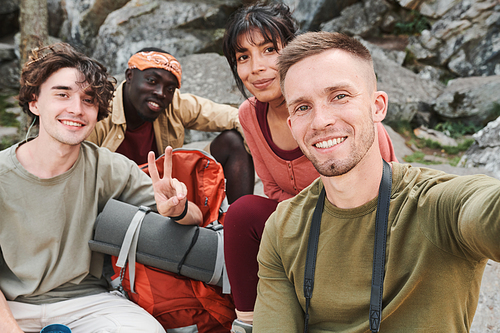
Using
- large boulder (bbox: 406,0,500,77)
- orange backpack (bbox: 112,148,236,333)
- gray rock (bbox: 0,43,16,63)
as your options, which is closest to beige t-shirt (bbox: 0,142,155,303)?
orange backpack (bbox: 112,148,236,333)

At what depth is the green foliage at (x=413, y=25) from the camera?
8.46 meters

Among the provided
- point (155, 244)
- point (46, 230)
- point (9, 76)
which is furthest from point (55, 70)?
point (9, 76)

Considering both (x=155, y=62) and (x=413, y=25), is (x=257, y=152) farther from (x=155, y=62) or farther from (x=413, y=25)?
(x=413, y=25)

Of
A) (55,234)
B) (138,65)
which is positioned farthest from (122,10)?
(55,234)

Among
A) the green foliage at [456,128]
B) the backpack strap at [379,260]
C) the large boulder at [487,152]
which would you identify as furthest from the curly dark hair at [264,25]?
the green foliage at [456,128]

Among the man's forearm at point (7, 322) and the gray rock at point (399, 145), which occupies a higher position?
the gray rock at point (399, 145)

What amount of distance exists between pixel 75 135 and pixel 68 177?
26 cm

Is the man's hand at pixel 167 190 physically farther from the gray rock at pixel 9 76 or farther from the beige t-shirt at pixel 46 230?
the gray rock at pixel 9 76

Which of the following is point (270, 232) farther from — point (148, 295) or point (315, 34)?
point (148, 295)

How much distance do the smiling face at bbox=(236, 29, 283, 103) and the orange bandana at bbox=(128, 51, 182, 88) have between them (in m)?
1.26

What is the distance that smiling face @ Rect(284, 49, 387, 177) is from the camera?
5.03 ft

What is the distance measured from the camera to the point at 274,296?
168 centimetres

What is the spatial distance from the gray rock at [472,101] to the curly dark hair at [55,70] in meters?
6.16

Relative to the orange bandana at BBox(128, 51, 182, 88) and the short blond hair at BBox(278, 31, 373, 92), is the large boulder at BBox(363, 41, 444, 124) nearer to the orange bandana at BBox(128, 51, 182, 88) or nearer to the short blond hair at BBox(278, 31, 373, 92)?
the orange bandana at BBox(128, 51, 182, 88)
